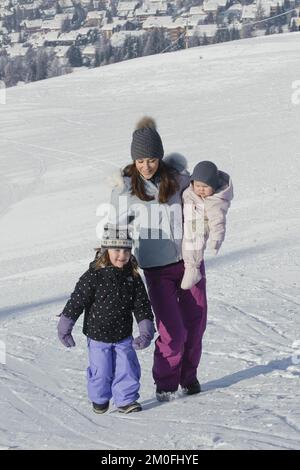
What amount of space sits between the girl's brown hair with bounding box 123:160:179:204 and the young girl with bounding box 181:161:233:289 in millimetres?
108

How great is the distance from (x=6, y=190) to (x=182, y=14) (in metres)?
130

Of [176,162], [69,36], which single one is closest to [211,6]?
[69,36]

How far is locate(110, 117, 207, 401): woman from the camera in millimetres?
4895

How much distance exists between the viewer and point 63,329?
4781 mm

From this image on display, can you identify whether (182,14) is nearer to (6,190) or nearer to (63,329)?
(6,190)

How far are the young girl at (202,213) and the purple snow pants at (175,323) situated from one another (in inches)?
3.9

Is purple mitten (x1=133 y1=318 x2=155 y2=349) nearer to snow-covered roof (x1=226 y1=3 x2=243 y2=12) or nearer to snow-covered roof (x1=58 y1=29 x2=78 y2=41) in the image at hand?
snow-covered roof (x1=226 y1=3 x2=243 y2=12)

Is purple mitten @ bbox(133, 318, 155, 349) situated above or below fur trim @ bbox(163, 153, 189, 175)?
below

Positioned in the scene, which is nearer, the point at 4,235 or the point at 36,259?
the point at 36,259

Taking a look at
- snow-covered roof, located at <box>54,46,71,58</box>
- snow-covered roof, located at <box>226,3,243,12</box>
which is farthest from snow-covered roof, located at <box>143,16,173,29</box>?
snow-covered roof, located at <box>54,46,71,58</box>

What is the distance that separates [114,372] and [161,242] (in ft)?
2.35

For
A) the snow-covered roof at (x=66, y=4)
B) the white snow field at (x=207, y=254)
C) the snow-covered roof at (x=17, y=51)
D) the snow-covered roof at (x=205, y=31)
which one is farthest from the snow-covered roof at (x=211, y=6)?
the white snow field at (x=207, y=254)

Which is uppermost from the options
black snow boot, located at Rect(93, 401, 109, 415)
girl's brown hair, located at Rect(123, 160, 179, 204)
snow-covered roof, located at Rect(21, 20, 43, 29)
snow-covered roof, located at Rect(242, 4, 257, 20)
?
girl's brown hair, located at Rect(123, 160, 179, 204)

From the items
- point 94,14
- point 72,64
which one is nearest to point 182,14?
point 94,14
